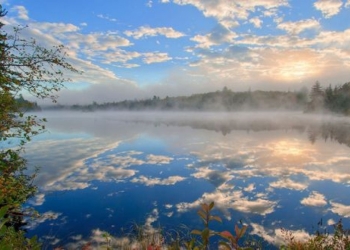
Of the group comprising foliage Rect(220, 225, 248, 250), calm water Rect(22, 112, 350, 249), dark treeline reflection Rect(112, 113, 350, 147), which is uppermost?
foliage Rect(220, 225, 248, 250)

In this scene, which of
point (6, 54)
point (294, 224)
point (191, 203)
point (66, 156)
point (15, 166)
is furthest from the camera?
point (66, 156)

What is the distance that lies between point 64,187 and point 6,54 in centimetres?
1157

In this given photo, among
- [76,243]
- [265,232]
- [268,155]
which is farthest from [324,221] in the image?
[268,155]

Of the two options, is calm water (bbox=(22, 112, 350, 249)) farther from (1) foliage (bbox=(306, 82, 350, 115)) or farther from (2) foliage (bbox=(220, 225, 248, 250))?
(1) foliage (bbox=(306, 82, 350, 115))

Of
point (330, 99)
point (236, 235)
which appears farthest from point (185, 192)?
point (330, 99)

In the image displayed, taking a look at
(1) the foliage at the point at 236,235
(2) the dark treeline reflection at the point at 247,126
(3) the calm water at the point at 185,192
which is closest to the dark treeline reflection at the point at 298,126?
(2) the dark treeline reflection at the point at 247,126

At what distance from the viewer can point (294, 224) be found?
501 inches

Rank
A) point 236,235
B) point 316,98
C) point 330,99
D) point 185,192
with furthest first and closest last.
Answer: point 316,98, point 330,99, point 185,192, point 236,235

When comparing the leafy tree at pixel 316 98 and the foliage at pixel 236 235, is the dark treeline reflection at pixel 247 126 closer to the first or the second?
the leafy tree at pixel 316 98

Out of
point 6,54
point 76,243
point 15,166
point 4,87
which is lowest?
point 76,243

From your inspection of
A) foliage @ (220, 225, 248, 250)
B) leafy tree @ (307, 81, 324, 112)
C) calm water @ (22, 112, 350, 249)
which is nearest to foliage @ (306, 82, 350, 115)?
leafy tree @ (307, 81, 324, 112)

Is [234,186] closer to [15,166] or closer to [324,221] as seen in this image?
[324,221]

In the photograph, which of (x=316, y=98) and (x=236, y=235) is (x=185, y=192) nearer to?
(x=236, y=235)

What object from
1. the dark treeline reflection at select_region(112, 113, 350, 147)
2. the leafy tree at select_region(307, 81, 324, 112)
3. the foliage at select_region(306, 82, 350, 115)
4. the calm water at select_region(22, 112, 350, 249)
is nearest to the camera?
the calm water at select_region(22, 112, 350, 249)
